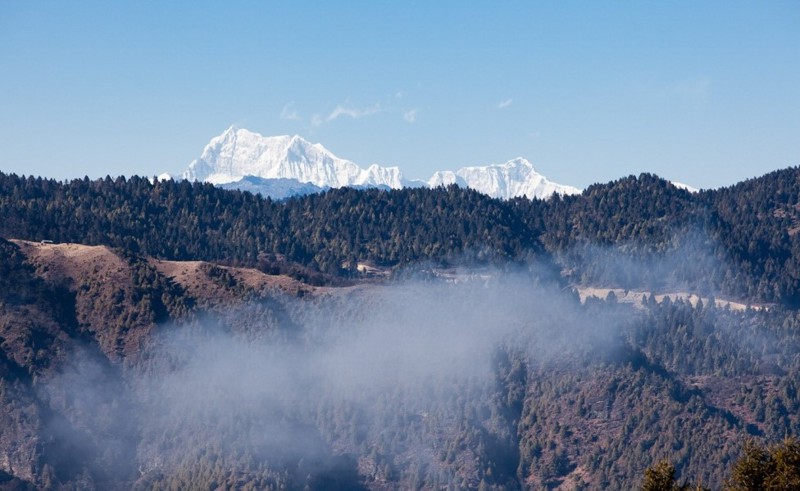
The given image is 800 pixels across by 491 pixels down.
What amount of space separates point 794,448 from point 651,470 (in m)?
12.8

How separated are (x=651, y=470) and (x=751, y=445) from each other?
10765 millimetres

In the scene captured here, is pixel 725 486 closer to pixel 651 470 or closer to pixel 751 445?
pixel 751 445

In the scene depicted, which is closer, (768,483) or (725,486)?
(768,483)

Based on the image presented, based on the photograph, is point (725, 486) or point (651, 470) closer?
point (651, 470)

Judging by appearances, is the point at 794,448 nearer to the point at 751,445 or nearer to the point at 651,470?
the point at 751,445

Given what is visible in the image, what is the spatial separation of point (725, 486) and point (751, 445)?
4905mm

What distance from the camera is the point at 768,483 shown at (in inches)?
3602

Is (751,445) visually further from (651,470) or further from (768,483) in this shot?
(651,470)

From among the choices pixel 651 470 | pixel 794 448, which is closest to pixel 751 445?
pixel 794 448

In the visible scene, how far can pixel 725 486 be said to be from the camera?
98062 mm

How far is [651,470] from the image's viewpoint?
90.6m

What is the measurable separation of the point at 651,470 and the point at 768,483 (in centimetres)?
970

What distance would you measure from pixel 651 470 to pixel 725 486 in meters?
11.3

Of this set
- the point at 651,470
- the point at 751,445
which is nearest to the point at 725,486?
the point at 751,445
